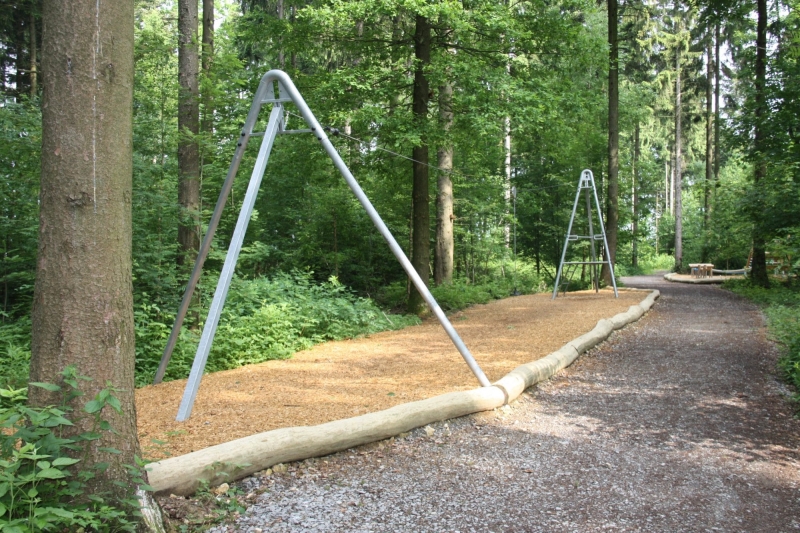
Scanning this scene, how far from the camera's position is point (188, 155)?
8.12 metres

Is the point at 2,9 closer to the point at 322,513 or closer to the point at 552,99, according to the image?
the point at 552,99

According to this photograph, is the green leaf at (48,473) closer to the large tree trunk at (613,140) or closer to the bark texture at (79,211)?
the bark texture at (79,211)

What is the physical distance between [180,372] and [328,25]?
628 centimetres

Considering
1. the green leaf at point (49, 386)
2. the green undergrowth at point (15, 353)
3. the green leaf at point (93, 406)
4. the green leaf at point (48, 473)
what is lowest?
the green undergrowth at point (15, 353)

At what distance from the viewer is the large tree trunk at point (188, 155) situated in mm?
8047

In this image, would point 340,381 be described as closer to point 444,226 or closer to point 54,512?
point 54,512

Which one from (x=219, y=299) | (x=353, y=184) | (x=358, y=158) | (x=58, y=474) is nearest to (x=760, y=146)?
(x=358, y=158)

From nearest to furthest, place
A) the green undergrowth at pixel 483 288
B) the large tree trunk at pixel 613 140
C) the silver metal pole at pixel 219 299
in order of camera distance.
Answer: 1. the silver metal pole at pixel 219 299
2. the green undergrowth at pixel 483 288
3. the large tree trunk at pixel 613 140

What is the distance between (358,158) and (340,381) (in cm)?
702

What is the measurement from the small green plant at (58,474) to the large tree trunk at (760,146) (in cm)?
1381

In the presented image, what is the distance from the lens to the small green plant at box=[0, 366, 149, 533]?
7.01 ft

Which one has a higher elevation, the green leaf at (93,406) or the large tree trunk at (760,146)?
the large tree trunk at (760,146)

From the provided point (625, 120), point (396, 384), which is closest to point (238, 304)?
point (396, 384)

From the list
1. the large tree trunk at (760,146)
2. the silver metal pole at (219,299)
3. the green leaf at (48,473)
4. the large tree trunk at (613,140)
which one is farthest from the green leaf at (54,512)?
the large tree trunk at (613,140)
